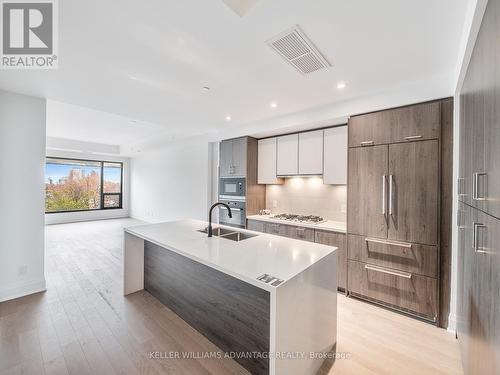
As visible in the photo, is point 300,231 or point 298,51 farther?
point 300,231

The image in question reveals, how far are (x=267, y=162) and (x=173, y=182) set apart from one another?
11.7 ft

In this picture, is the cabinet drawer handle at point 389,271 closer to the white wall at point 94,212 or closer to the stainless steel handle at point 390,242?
the stainless steel handle at point 390,242

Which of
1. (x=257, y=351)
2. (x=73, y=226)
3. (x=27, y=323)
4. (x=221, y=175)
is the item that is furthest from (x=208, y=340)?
(x=73, y=226)

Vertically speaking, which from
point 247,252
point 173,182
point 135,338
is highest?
point 173,182

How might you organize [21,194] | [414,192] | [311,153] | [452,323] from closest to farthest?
[452,323] → [414,192] → [21,194] → [311,153]

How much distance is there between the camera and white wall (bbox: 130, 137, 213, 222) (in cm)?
539

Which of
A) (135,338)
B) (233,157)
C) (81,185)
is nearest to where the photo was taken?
(135,338)

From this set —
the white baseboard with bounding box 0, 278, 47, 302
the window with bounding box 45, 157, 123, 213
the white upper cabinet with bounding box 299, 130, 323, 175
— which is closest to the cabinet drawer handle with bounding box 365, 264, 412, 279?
the white upper cabinet with bounding box 299, 130, 323, 175

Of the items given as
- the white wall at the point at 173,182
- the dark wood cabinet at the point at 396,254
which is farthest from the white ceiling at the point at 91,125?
the dark wood cabinet at the point at 396,254

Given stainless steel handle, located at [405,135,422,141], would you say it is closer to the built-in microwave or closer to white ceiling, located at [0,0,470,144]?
white ceiling, located at [0,0,470,144]

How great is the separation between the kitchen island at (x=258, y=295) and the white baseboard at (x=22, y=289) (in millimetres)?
1769

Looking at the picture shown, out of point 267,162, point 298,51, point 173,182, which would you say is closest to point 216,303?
point 298,51

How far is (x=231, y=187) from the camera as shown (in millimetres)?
4324

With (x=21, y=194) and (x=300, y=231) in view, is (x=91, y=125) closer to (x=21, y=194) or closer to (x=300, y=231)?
(x=21, y=194)
